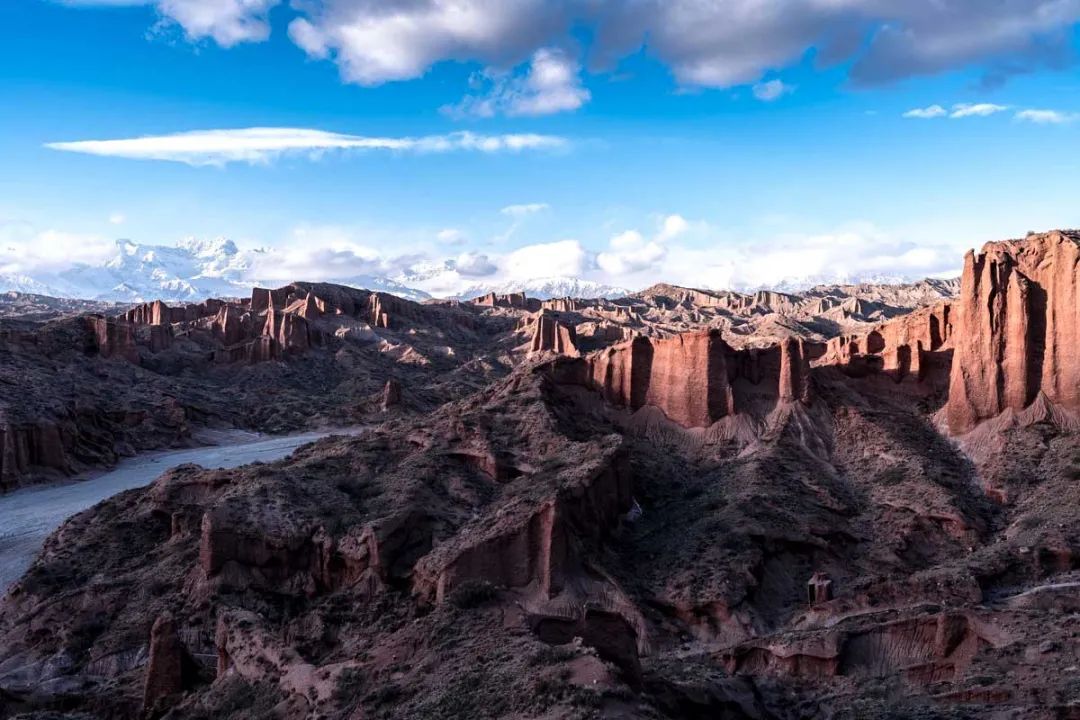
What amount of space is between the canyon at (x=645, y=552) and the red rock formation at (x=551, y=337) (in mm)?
71290

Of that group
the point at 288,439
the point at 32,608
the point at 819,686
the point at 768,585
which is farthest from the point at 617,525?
the point at 288,439

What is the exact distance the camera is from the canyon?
68.0 feet

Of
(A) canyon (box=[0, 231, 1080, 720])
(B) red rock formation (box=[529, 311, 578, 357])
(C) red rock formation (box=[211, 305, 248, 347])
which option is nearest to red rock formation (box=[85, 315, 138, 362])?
(C) red rock formation (box=[211, 305, 248, 347])

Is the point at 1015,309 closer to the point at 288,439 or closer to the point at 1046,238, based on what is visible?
the point at 1046,238

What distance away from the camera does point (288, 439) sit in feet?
277

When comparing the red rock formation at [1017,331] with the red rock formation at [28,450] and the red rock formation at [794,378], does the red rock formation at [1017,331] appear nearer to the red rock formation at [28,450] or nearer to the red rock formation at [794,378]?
the red rock formation at [794,378]

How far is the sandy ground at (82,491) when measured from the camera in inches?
1860

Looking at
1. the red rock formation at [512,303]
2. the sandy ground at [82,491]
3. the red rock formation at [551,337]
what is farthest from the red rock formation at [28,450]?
the red rock formation at [512,303]

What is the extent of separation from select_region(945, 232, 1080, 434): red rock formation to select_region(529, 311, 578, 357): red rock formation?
82.8 meters

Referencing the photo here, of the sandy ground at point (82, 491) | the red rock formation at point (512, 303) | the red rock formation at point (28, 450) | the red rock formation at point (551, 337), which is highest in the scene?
the red rock formation at point (512, 303)

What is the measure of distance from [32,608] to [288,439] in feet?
167

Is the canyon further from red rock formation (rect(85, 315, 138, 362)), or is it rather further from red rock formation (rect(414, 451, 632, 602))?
red rock formation (rect(85, 315, 138, 362))

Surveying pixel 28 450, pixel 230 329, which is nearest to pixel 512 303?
pixel 230 329

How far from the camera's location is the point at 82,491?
2479 inches
